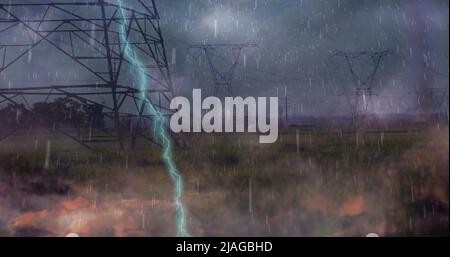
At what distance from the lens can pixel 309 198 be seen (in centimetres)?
1302

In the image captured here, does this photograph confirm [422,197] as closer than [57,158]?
Yes

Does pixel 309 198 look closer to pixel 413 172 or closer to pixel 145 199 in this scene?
pixel 413 172

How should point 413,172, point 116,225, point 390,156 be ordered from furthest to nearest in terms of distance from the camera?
1. point 390,156
2. point 413,172
3. point 116,225

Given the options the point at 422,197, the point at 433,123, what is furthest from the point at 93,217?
the point at 433,123

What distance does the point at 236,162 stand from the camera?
1797 cm

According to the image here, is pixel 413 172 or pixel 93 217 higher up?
pixel 413 172
